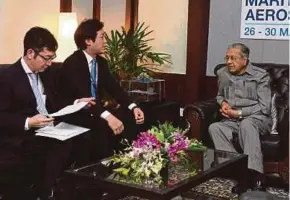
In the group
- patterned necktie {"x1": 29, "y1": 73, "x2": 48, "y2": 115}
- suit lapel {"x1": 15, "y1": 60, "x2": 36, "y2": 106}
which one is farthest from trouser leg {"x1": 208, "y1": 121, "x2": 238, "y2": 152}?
suit lapel {"x1": 15, "y1": 60, "x2": 36, "y2": 106}

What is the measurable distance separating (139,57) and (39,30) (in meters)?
1.94

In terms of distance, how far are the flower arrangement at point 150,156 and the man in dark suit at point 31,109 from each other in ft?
1.74

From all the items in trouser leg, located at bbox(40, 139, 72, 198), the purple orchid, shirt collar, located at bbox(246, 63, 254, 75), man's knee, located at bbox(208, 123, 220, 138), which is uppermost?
shirt collar, located at bbox(246, 63, 254, 75)

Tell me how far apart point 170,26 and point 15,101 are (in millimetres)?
2467

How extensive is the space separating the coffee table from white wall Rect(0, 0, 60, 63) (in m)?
2.37

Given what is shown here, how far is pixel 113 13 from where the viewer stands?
5.92m

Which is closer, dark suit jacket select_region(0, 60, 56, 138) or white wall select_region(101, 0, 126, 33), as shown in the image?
dark suit jacket select_region(0, 60, 56, 138)

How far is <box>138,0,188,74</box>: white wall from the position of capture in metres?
5.46

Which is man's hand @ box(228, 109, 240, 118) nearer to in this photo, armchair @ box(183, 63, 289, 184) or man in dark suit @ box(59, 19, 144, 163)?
armchair @ box(183, 63, 289, 184)

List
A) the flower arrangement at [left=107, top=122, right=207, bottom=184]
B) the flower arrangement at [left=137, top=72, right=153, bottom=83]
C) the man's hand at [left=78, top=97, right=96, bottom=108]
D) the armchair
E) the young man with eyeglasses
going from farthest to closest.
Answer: the flower arrangement at [left=137, top=72, right=153, bottom=83]
the young man with eyeglasses
the armchair
the man's hand at [left=78, top=97, right=96, bottom=108]
the flower arrangement at [left=107, top=122, right=207, bottom=184]

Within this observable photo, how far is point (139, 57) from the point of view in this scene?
5.33 meters

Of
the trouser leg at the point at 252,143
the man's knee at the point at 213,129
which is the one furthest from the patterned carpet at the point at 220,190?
the man's knee at the point at 213,129

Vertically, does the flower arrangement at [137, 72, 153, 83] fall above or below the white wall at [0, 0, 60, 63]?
below

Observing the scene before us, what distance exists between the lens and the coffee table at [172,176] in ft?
9.27
